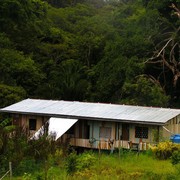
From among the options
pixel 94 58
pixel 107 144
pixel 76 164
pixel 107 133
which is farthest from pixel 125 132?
pixel 94 58

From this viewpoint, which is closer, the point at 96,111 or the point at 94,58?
the point at 96,111

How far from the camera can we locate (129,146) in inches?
1050

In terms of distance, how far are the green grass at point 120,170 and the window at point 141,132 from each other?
4.15 m

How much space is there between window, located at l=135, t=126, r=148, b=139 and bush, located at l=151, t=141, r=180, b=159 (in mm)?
4880

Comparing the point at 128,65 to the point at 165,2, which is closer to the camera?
the point at 128,65

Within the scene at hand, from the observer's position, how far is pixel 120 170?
1891 cm

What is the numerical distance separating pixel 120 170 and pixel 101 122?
9.71 m

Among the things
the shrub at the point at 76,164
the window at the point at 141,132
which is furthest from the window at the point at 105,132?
the shrub at the point at 76,164

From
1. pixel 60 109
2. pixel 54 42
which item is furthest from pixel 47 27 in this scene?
pixel 60 109

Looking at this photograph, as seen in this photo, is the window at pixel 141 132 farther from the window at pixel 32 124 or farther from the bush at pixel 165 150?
the window at pixel 32 124

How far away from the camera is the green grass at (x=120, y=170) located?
54.5 feet

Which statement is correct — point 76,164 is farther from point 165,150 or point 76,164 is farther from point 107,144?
point 107,144

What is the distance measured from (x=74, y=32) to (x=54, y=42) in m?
3.49

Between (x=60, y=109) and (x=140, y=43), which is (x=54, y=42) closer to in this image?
(x=140, y=43)
